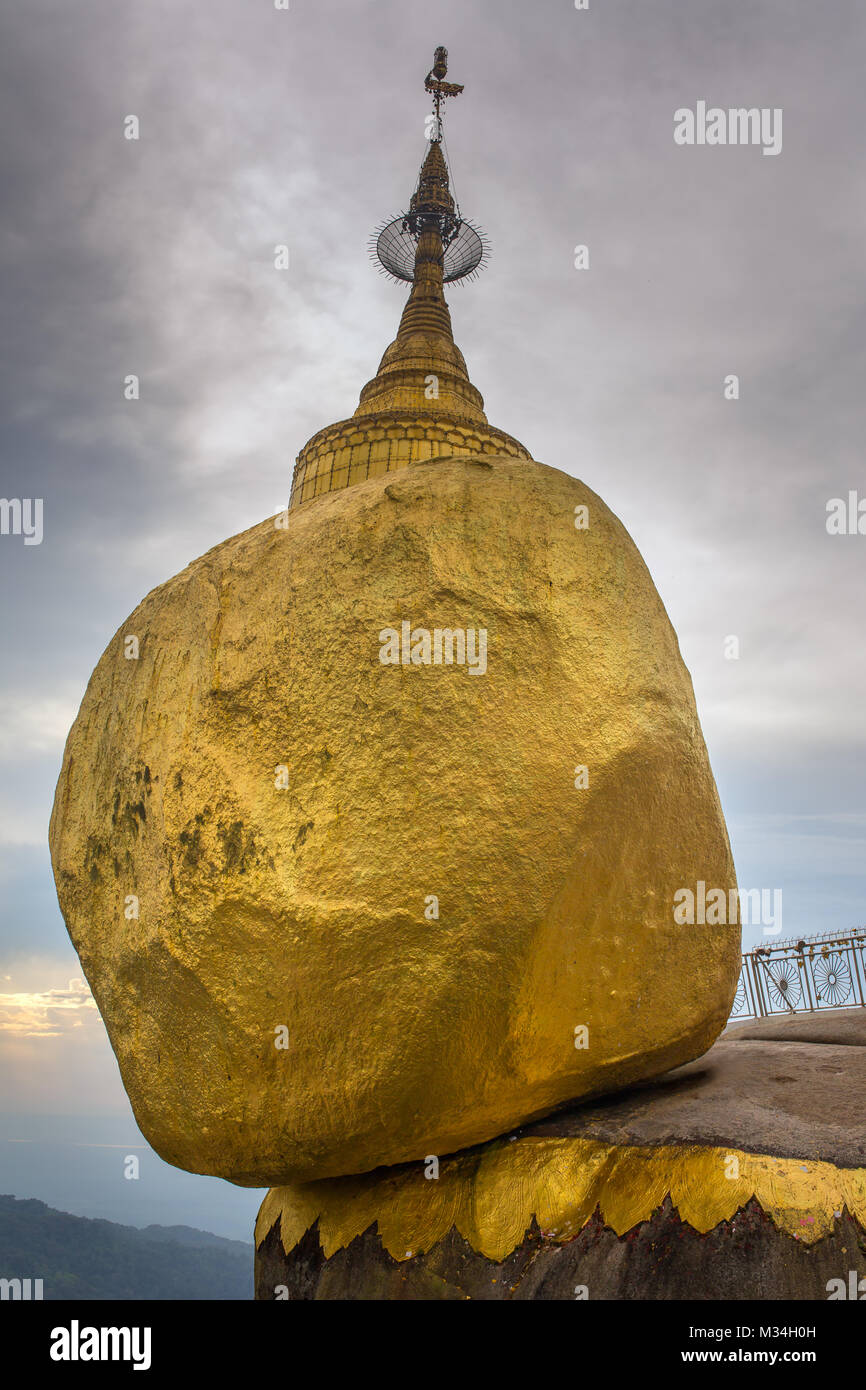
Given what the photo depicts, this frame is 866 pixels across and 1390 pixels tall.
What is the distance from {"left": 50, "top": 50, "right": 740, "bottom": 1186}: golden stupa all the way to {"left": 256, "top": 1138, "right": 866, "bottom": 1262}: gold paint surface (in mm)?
258

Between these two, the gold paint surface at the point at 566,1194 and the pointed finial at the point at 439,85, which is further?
the pointed finial at the point at 439,85

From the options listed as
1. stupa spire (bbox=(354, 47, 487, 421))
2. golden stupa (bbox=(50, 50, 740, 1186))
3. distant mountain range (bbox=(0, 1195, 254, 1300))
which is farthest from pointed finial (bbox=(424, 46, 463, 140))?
distant mountain range (bbox=(0, 1195, 254, 1300))

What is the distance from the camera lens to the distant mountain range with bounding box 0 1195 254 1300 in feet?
186

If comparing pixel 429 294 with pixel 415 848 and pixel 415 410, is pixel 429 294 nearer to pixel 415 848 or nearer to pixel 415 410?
pixel 415 410

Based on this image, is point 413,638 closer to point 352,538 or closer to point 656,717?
point 352,538

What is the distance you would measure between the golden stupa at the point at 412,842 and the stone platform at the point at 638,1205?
276mm

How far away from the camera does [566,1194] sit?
4.21 meters

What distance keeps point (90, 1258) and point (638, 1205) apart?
7558cm

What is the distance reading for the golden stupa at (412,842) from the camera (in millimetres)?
4074

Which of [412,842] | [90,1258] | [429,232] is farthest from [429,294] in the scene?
[90,1258]

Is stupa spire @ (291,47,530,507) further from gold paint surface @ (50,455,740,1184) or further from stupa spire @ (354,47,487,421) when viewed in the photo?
gold paint surface @ (50,455,740,1184)

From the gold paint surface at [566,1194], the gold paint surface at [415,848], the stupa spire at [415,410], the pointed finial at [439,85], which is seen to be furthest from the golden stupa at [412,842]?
the pointed finial at [439,85]

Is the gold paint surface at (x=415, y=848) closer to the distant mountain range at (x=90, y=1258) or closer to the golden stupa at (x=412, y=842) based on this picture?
the golden stupa at (x=412, y=842)
